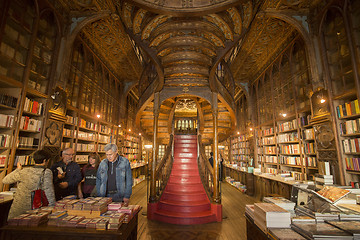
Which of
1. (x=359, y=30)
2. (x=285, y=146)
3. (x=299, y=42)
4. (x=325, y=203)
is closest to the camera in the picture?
(x=325, y=203)

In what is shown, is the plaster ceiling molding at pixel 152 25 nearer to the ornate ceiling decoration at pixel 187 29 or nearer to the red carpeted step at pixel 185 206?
the ornate ceiling decoration at pixel 187 29

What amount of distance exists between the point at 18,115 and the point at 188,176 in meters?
4.44

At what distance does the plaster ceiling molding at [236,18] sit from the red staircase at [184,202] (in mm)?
4123

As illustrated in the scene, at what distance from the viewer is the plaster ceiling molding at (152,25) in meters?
3.71

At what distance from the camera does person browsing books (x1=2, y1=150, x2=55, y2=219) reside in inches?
69.2

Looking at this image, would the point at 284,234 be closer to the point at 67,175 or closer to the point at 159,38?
the point at 67,175

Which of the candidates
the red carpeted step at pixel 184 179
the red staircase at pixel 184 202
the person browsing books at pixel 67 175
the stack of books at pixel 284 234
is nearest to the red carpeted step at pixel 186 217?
the red staircase at pixel 184 202

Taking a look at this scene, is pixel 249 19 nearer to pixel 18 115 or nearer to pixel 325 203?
pixel 325 203

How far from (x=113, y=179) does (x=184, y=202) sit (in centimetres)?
262

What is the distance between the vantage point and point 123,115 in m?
8.52

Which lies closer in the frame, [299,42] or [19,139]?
[19,139]

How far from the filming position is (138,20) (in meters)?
3.76

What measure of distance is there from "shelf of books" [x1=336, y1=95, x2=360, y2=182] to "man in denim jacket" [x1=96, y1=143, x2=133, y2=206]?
396 centimetres

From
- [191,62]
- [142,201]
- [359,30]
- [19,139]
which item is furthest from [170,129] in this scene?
[359,30]
